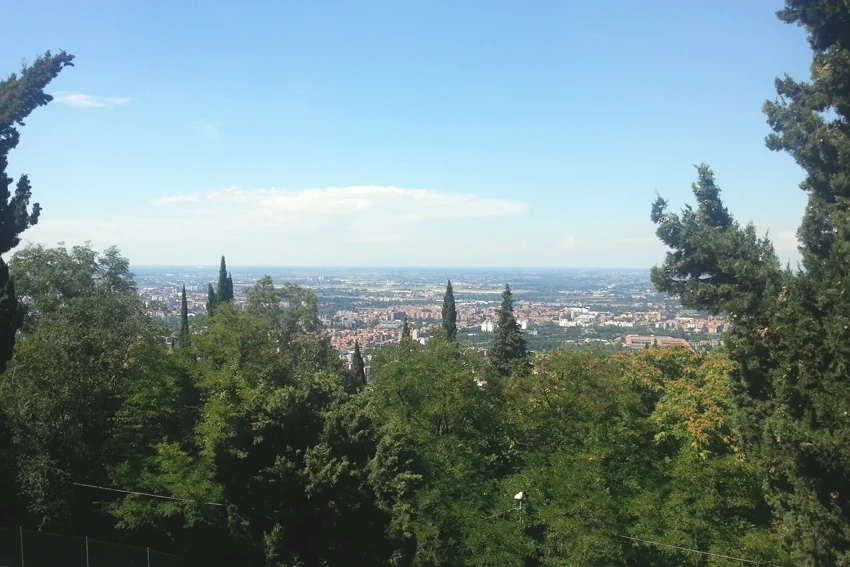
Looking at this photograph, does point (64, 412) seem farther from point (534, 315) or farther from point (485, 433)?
point (534, 315)

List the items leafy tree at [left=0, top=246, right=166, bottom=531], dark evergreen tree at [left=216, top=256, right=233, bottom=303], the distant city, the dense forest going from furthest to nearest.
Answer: the distant city
dark evergreen tree at [left=216, top=256, right=233, bottom=303]
leafy tree at [left=0, top=246, right=166, bottom=531]
the dense forest

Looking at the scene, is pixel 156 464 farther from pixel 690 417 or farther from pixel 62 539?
pixel 690 417

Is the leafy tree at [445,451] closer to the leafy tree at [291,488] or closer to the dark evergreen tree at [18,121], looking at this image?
the leafy tree at [291,488]

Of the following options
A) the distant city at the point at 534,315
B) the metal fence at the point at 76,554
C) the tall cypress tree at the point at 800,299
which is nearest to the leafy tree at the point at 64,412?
the metal fence at the point at 76,554

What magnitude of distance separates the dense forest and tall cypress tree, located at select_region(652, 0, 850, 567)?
0.13 feet

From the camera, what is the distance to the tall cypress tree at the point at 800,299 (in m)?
9.19

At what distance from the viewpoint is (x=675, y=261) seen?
1370 centimetres

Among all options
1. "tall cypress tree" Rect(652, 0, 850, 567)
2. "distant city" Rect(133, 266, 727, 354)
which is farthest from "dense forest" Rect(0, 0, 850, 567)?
"distant city" Rect(133, 266, 727, 354)

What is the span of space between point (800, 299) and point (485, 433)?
9429 millimetres

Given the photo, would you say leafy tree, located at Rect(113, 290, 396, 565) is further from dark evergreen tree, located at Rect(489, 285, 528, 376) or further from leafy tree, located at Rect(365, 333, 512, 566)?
dark evergreen tree, located at Rect(489, 285, 528, 376)

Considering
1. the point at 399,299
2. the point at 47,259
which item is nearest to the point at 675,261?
the point at 47,259

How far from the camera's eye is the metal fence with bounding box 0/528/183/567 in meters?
12.0

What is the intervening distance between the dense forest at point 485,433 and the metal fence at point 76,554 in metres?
0.79

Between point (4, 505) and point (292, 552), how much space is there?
9184 mm
